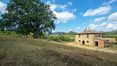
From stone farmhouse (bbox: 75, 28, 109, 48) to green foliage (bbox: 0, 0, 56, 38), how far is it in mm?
21305

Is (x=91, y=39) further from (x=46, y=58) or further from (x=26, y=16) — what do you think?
(x=46, y=58)

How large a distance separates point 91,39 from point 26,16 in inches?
1239

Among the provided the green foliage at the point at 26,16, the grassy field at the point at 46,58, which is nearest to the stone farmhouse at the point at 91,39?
the green foliage at the point at 26,16

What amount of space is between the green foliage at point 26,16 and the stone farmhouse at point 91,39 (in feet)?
69.9

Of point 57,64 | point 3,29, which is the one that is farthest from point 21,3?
point 57,64

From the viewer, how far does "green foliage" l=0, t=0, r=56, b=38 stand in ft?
167

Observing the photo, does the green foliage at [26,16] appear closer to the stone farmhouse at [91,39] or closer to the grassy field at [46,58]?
the stone farmhouse at [91,39]

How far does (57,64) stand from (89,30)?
223 feet

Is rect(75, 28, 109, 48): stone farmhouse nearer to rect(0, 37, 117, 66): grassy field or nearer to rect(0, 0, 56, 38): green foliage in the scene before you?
rect(0, 0, 56, 38): green foliage

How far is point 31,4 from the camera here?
170 ft

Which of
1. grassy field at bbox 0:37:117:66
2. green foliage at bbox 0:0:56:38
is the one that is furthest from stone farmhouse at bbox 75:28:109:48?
grassy field at bbox 0:37:117:66

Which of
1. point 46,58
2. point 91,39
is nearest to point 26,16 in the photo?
point 91,39

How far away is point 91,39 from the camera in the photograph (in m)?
71.3

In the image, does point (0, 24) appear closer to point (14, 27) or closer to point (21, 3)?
point (14, 27)
